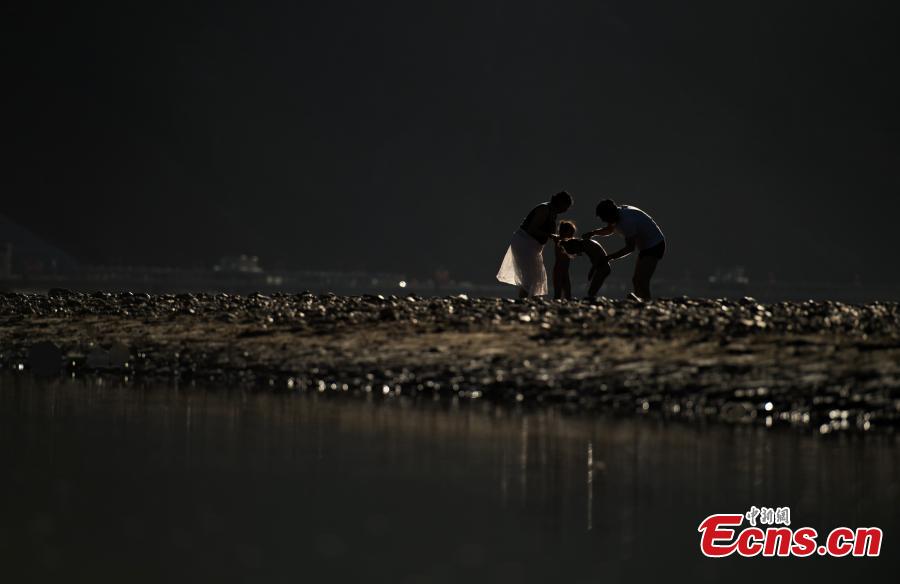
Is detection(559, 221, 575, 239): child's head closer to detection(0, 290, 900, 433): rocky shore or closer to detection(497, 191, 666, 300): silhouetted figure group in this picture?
detection(497, 191, 666, 300): silhouetted figure group

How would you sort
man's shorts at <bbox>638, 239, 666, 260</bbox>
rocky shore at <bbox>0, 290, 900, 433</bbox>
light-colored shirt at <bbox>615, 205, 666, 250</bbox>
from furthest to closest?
man's shorts at <bbox>638, 239, 666, 260</bbox> → light-colored shirt at <bbox>615, 205, 666, 250</bbox> → rocky shore at <bbox>0, 290, 900, 433</bbox>

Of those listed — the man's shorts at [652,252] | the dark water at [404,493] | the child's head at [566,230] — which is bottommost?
the dark water at [404,493]

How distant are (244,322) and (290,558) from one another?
50.3 ft

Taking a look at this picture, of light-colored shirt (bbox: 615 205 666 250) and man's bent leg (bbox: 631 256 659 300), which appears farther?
man's bent leg (bbox: 631 256 659 300)

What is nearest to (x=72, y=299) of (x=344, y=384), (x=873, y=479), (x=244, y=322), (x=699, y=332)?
(x=244, y=322)

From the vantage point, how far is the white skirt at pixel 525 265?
25.2m

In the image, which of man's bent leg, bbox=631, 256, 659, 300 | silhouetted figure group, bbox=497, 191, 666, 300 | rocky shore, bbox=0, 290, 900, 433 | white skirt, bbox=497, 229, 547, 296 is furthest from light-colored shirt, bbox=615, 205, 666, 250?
white skirt, bbox=497, 229, 547, 296

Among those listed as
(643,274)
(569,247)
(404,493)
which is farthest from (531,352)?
(404,493)

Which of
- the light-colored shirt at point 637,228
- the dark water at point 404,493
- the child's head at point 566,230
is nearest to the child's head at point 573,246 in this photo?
the child's head at point 566,230

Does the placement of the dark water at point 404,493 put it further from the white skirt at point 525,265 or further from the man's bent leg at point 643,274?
the white skirt at point 525,265

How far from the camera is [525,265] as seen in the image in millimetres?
25375

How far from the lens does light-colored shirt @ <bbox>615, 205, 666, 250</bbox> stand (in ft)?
78.9

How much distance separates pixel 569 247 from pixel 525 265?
46.8 inches

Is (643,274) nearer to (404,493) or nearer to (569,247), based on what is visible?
(569,247)
